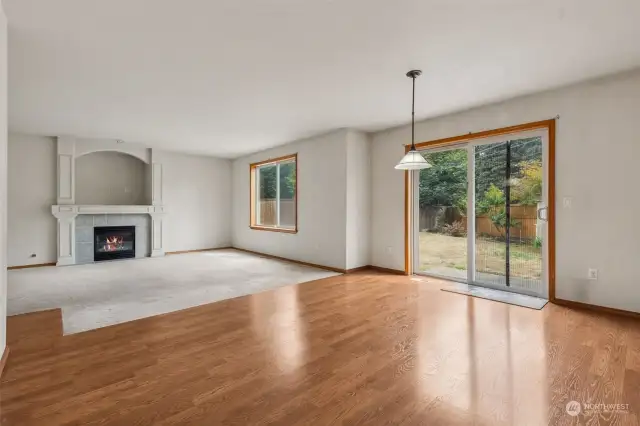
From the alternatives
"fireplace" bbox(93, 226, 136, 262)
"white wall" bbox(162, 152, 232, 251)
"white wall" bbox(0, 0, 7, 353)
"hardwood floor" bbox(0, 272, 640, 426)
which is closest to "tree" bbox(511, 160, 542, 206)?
"hardwood floor" bbox(0, 272, 640, 426)

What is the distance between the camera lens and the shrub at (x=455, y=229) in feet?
15.6

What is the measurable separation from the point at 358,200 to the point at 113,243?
530 cm

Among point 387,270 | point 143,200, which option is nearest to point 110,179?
point 143,200

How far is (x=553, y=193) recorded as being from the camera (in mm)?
3764

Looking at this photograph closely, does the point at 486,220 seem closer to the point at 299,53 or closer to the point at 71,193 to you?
the point at 299,53

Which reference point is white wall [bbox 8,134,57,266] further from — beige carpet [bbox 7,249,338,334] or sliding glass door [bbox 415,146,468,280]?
sliding glass door [bbox 415,146,468,280]

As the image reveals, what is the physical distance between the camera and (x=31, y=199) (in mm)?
6012

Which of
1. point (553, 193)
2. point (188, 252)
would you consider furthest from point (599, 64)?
point (188, 252)

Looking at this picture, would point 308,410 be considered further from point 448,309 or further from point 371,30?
point 371,30

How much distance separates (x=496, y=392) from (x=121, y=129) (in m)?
6.42

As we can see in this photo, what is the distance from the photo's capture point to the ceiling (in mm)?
2273

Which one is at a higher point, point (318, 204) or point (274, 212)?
point (318, 204)

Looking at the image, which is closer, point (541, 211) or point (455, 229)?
point (541, 211)

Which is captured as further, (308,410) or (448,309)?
(448,309)
